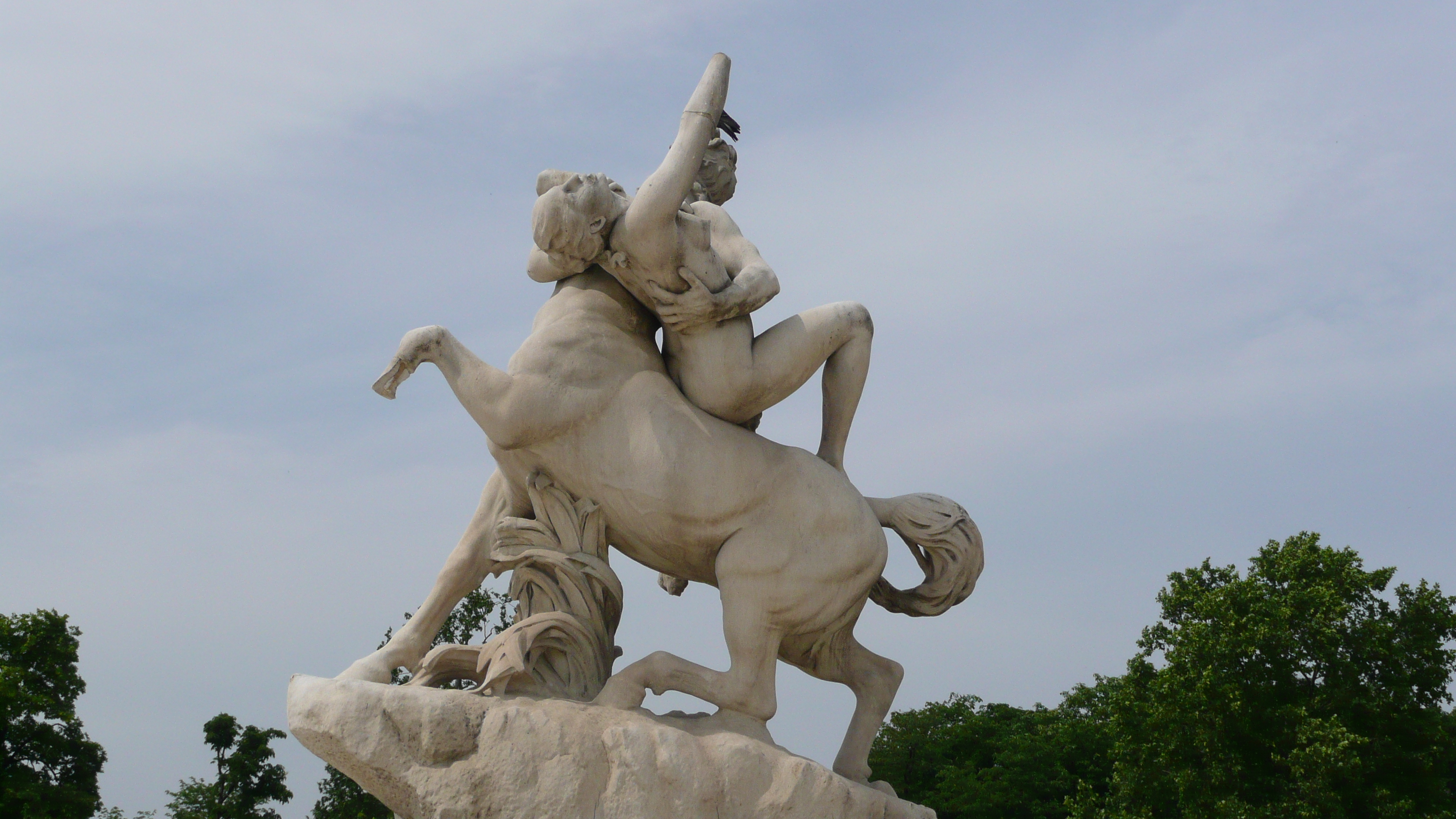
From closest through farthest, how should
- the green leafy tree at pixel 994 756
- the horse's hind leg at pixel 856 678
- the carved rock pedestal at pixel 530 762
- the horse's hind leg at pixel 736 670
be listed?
1. the carved rock pedestal at pixel 530 762
2. the horse's hind leg at pixel 736 670
3. the horse's hind leg at pixel 856 678
4. the green leafy tree at pixel 994 756

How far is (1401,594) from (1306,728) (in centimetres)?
255

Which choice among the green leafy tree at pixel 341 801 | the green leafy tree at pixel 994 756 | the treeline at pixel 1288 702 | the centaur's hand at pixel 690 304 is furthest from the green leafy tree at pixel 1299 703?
the centaur's hand at pixel 690 304

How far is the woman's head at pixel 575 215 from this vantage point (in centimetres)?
547

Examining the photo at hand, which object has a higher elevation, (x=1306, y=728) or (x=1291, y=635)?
(x=1291, y=635)

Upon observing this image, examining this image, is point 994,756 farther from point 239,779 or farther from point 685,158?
point 685,158

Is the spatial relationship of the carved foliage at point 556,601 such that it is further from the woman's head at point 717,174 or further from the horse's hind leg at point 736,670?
the woman's head at point 717,174

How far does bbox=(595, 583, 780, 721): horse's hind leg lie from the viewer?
5.34 metres

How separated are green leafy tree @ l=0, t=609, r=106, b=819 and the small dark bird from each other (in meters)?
14.9

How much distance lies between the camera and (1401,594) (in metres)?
17.0

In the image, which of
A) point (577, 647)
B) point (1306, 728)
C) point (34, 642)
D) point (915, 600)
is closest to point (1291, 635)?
point (1306, 728)

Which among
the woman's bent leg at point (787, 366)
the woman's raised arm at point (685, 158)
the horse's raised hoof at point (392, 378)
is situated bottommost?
the horse's raised hoof at point (392, 378)

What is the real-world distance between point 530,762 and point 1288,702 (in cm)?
1402

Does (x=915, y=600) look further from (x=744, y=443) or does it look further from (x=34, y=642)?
(x=34, y=642)

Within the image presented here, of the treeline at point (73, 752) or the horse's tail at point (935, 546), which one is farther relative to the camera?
the treeline at point (73, 752)
